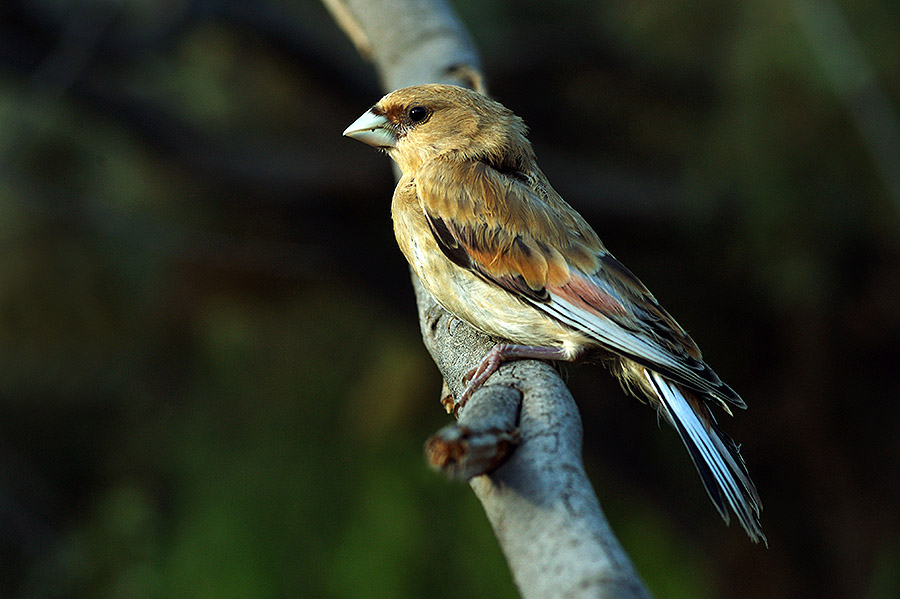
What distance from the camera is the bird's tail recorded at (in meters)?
1.55

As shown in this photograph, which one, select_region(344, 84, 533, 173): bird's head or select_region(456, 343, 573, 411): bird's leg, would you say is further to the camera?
select_region(344, 84, 533, 173): bird's head

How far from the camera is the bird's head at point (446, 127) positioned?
2.23 metres

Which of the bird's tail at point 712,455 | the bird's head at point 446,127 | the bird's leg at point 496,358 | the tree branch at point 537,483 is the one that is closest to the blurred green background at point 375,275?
the bird's head at point 446,127

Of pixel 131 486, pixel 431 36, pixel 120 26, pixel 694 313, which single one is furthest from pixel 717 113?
pixel 131 486

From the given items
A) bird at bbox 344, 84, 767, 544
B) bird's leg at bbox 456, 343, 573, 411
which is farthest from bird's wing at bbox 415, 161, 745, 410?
bird's leg at bbox 456, 343, 573, 411

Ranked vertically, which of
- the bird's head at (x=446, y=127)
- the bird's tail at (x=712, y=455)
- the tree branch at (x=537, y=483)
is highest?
the bird's head at (x=446, y=127)

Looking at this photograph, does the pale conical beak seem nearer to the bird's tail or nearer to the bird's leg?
the bird's leg

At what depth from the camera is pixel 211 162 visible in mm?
4141

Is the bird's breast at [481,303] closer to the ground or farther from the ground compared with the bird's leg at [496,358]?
farther from the ground

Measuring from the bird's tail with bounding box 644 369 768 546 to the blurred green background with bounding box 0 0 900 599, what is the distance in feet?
6.72

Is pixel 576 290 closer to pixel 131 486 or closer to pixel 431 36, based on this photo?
pixel 431 36

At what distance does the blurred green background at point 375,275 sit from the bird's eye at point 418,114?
1898 mm

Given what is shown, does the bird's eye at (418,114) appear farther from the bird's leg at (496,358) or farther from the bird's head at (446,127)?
the bird's leg at (496,358)

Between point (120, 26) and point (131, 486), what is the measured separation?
2.68m
